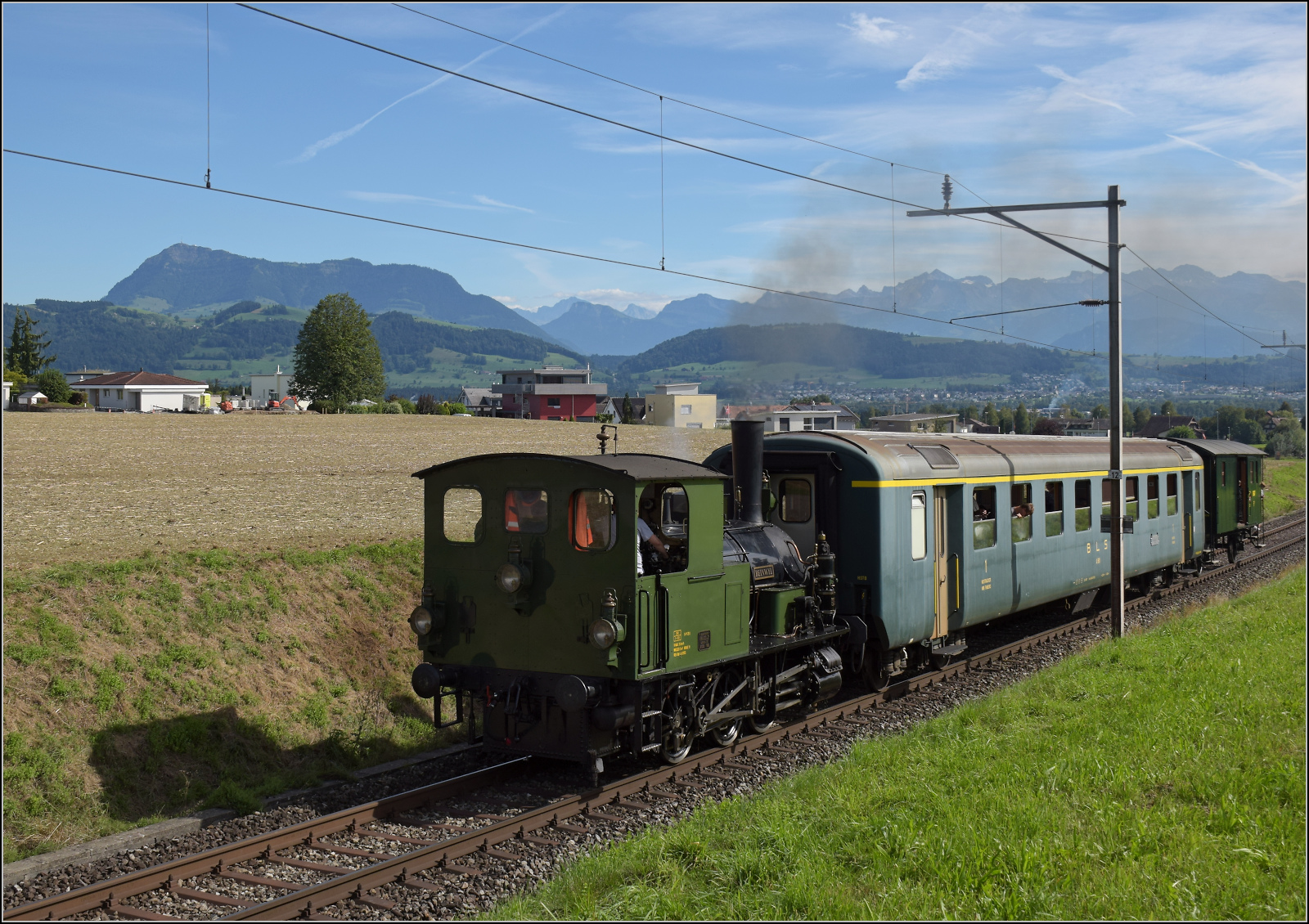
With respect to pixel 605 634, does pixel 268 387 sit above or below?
above

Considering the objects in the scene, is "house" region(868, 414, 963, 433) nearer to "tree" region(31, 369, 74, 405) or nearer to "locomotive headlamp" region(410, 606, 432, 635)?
"locomotive headlamp" region(410, 606, 432, 635)

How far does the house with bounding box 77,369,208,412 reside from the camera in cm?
8638

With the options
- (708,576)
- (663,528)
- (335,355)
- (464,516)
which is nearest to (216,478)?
(464,516)

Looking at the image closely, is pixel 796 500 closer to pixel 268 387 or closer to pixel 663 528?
pixel 663 528

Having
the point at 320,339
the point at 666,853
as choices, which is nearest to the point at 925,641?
the point at 666,853

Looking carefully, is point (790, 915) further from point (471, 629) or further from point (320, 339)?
point (320, 339)

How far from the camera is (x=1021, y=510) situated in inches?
648

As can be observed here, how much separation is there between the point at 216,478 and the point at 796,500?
1683 cm

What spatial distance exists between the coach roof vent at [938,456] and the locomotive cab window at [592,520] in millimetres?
6076

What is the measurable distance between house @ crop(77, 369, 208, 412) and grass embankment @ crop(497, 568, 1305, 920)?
281 ft

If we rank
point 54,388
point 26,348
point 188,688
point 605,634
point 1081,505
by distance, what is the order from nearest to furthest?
1. point 605,634
2. point 188,688
3. point 1081,505
4. point 54,388
5. point 26,348

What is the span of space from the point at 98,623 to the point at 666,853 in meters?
8.07

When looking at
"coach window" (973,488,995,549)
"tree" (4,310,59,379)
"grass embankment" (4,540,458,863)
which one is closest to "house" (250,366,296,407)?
"tree" (4,310,59,379)

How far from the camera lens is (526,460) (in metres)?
10.1
